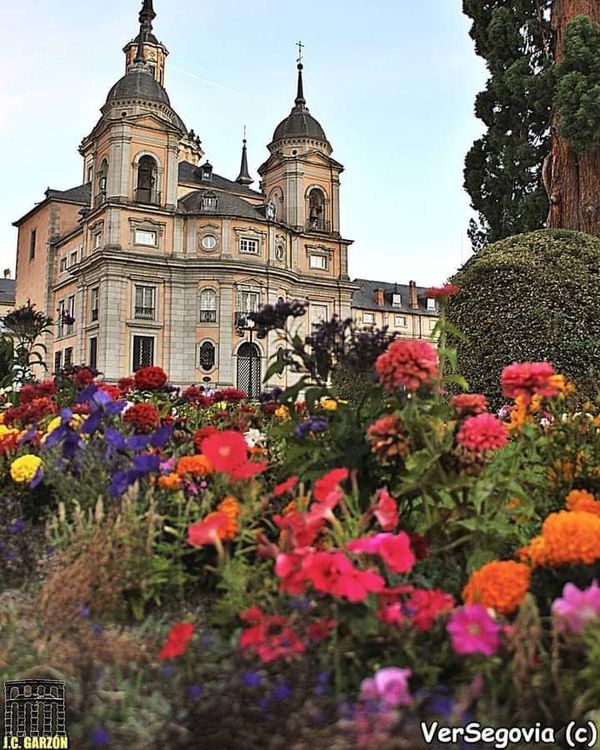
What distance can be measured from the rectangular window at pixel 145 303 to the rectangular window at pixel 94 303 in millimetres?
1872

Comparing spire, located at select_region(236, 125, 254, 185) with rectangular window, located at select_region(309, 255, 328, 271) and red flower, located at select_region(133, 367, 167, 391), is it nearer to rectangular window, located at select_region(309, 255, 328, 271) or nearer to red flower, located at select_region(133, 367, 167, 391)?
rectangular window, located at select_region(309, 255, 328, 271)

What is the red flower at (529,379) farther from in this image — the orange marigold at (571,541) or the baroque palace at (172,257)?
the baroque palace at (172,257)

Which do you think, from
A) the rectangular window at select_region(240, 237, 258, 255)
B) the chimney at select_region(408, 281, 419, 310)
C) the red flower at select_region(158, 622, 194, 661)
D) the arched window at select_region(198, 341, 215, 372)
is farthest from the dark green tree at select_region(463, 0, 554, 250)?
the chimney at select_region(408, 281, 419, 310)

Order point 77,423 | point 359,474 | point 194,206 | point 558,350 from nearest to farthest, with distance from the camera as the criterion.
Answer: point 359,474 < point 77,423 < point 558,350 < point 194,206

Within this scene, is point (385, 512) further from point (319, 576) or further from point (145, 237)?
point (145, 237)

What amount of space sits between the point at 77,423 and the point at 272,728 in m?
1.91

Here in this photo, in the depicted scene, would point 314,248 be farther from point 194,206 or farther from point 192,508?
point 192,508

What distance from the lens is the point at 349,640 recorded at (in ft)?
5.12

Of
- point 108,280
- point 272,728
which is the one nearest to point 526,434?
point 272,728

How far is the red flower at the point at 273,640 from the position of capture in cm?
145

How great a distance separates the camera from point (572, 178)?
11.0 m

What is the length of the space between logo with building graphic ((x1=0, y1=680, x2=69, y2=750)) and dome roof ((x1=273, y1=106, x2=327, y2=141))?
4115 centimetres

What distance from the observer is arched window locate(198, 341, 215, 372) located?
3444 cm

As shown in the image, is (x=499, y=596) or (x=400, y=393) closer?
(x=499, y=596)
